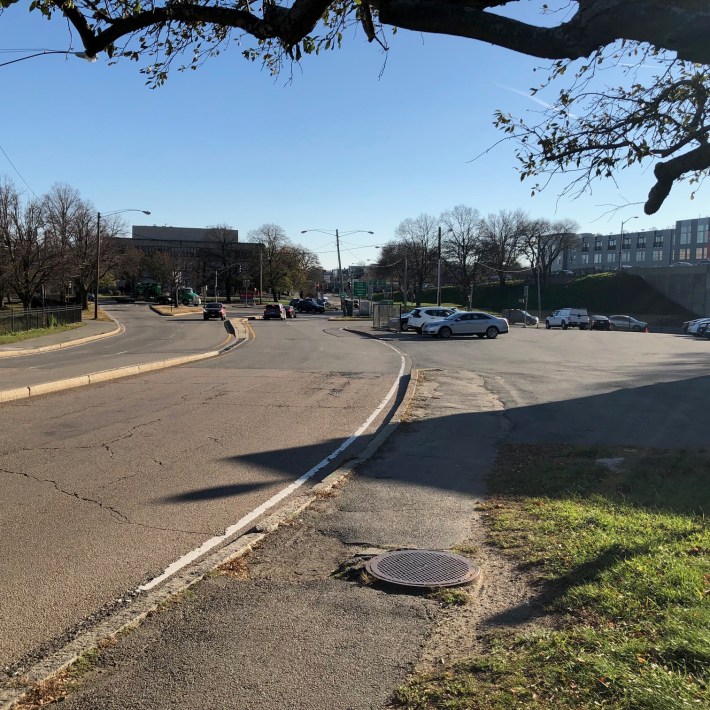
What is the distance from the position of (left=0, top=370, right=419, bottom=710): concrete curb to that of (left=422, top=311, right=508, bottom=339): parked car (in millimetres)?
33406

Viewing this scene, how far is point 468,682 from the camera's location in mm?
3010

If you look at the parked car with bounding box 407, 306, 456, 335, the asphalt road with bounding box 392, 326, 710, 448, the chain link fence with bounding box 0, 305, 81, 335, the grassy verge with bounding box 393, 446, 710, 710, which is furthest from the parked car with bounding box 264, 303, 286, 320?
the grassy verge with bounding box 393, 446, 710, 710

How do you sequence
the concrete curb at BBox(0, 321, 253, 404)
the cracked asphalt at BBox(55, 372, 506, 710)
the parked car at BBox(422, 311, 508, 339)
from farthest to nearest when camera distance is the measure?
1. the parked car at BBox(422, 311, 508, 339)
2. the concrete curb at BBox(0, 321, 253, 404)
3. the cracked asphalt at BBox(55, 372, 506, 710)

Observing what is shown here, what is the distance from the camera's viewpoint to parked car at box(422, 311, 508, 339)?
40.1 metres

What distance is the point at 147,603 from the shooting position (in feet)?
13.3

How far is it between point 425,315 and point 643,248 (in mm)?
128419

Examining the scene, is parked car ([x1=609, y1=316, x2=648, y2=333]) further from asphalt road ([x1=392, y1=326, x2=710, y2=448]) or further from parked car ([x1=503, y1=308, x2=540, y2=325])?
asphalt road ([x1=392, y1=326, x2=710, y2=448])

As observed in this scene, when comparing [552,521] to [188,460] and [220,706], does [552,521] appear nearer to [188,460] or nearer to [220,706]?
[220,706]

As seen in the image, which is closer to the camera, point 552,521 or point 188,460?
point 552,521

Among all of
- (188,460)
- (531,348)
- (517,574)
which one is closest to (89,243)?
(531,348)

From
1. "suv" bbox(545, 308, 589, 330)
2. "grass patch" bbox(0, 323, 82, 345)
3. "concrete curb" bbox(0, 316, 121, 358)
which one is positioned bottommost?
"concrete curb" bbox(0, 316, 121, 358)

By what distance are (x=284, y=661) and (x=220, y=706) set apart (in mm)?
456

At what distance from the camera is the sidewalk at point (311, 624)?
3.10 meters

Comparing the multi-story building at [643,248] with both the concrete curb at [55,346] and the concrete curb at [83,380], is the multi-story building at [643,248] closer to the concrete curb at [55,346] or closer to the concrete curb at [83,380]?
the concrete curb at [55,346]
